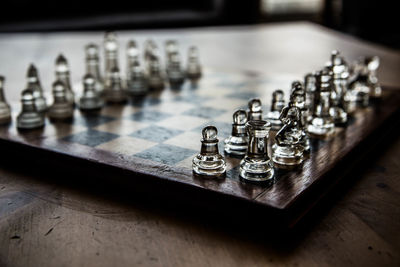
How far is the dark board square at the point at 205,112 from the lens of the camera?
5.47 feet

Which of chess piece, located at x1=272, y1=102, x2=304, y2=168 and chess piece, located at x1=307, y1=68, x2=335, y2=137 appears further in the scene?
chess piece, located at x1=307, y1=68, x2=335, y2=137

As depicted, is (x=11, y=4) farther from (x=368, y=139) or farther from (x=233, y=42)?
(x=368, y=139)

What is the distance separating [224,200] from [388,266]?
35 centimetres

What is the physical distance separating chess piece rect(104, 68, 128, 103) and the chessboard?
6cm

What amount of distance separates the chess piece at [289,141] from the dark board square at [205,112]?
50 cm

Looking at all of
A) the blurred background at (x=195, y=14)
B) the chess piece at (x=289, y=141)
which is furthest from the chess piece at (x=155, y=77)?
the blurred background at (x=195, y=14)

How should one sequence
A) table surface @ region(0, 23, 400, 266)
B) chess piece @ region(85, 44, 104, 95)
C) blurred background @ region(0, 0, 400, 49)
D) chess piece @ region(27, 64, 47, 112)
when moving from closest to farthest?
table surface @ region(0, 23, 400, 266) → chess piece @ region(27, 64, 47, 112) → chess piece @ region(85, 44, 104, 95) → blurred background @ region(0, 0, 400, 49)

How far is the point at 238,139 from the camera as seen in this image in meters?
1.26

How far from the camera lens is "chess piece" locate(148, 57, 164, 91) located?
217cm

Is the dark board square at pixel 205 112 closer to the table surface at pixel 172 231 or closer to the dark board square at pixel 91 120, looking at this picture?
the dark board square at pixel 91 120

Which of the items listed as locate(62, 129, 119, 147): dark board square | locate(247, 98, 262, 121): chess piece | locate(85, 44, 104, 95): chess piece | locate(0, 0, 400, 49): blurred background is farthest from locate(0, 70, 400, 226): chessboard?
locate(0, 0, 400, 49): blurred background

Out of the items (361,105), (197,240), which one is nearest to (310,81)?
(361,105)

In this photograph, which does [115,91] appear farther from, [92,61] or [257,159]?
[257,159]

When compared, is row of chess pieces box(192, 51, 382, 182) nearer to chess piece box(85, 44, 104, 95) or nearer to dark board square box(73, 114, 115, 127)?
dark board square box(73, 114, 115, 127)
